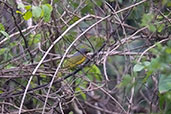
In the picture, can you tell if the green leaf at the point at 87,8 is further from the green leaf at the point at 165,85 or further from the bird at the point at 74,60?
the green leaf at the point at 165,85

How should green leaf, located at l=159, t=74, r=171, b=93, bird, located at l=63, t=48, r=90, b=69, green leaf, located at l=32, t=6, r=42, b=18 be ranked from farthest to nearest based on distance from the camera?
bird, located at l=63, t=48, r=90, b=69 < green leaf, located at l=32, t=6, r=42, b=18 < green leaf, located at l=159, t=74, r=171, b=93

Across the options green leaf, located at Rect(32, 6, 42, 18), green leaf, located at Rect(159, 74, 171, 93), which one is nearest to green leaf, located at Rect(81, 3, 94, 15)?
green leaf, located at Rect(32, 6, 42, 18)

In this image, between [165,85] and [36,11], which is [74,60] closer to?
[36,11]

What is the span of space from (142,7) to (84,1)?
2.27 ft

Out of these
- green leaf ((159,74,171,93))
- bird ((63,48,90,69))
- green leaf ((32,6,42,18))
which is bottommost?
bird ((63,48,90,69))

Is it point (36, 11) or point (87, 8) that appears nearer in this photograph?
point (36, 11)

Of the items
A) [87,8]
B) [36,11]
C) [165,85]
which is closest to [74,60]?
[87,8]

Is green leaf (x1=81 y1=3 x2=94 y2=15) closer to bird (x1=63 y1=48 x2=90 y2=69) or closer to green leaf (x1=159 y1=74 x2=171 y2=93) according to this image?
bird (x1=63 y1=48 x2=90 y2=69)

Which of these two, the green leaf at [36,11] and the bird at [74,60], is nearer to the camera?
the green leaf at [36,11]

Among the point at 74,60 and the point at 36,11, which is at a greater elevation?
the point at 36,11

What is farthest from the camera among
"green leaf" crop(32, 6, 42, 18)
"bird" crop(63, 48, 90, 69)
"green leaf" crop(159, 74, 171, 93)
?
"bird" crop(63, 48, 90, 69)

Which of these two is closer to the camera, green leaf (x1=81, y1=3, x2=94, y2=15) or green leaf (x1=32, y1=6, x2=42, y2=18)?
green leaf (x1=32, y1=6, x2=42, y2=18)

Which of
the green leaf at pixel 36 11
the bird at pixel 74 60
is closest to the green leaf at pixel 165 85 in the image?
the green leaf at pixel 36 11

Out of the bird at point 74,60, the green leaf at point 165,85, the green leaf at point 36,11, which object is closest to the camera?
the green leaf at point 165,85
